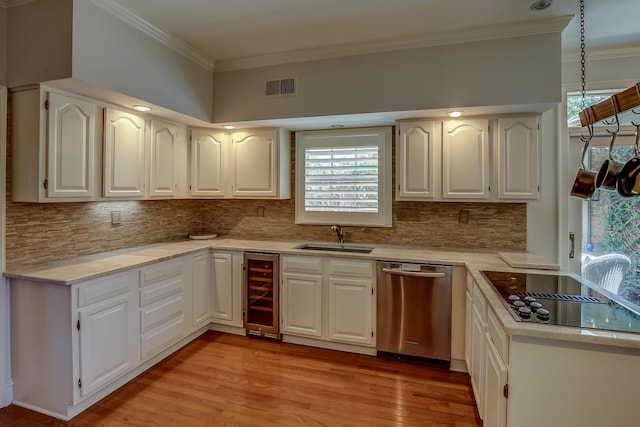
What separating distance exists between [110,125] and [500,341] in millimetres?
3015

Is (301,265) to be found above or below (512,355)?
above

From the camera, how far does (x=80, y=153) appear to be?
2428 millimetres

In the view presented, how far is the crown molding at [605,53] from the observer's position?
2.83m

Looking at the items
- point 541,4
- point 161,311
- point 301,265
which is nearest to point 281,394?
point 301,265

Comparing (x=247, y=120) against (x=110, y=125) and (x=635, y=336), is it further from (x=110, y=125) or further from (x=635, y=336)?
(x=635, y=336)

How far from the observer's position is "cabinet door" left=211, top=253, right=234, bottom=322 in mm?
3357

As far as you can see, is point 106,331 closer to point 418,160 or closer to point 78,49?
point 78,49

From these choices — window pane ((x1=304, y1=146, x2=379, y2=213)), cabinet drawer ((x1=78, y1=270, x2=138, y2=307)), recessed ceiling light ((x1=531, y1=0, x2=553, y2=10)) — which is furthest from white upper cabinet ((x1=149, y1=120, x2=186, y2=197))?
recessed ceiling light ((x1=531, y1=0, x2=553, y2=10))

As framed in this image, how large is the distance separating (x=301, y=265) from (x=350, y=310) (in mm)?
605

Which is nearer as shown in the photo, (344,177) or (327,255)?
(327,255)

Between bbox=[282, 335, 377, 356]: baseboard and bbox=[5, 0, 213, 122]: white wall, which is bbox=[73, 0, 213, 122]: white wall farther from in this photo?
bbox=[282, 335, 377, 356]: baseboard

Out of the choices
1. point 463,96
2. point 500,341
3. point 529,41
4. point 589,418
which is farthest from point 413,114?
point 589,418

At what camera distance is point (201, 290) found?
10.8ft

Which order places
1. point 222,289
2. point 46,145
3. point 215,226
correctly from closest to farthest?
point 46,145, point 222,289, point 215,226
